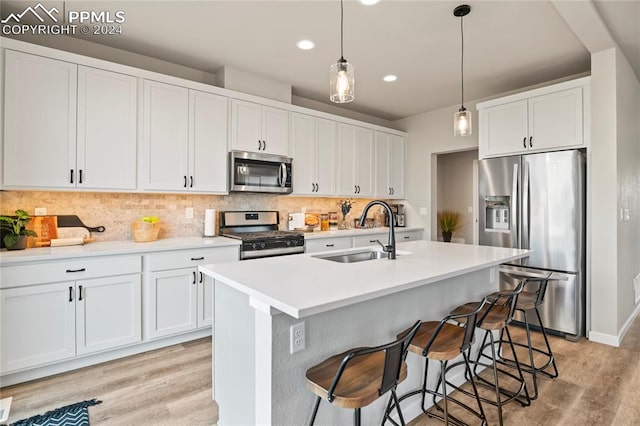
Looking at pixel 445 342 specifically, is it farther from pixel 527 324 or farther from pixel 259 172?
pixel 259 172

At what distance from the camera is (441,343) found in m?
1.74

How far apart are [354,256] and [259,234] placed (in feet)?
5.23

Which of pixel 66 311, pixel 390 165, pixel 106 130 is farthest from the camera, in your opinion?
pixel 390 165

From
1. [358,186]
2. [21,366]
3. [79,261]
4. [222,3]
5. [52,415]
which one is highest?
[222,3]

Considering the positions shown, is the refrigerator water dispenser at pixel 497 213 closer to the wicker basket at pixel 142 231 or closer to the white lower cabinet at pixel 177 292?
the white lower cabinet at pixel 177 292

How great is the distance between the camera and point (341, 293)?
4.58 feet

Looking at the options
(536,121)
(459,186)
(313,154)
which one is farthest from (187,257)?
(459,186)

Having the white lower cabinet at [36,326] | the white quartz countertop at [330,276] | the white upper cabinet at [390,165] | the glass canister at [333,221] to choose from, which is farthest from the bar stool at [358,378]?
the white upper cabinet at [390,165]

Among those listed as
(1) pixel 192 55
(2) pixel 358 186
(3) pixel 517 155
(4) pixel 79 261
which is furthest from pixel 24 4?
(3) pixel 517 155

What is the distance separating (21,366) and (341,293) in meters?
2.54

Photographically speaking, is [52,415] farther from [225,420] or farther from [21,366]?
[225,420]

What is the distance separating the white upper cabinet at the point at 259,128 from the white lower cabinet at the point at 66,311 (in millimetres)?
1679

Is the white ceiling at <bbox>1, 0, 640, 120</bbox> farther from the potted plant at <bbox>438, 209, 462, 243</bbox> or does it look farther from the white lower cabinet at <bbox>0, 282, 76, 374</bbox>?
the potted plant at <bbox>438, 209, 462, 243</bbox>

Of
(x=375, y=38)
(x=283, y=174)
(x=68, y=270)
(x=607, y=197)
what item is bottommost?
(x=68, y=270)
